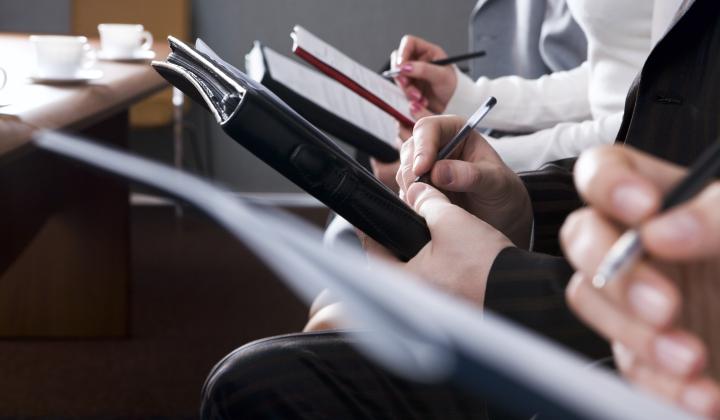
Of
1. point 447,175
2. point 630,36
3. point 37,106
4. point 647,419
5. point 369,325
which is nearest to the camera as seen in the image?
point 647,419

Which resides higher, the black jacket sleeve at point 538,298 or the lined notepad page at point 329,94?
the black jacket sleeve at point 538,298

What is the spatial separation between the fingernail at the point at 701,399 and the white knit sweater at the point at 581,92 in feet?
2.48

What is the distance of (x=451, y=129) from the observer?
87 centimetres

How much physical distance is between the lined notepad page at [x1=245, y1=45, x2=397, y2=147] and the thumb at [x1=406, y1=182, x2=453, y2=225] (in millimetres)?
538

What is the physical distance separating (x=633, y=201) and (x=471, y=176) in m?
0.49

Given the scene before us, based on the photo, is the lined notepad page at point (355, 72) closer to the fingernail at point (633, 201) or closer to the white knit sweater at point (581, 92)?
the white knit sweater at point (581, 92)

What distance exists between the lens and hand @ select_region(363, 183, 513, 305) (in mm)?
639

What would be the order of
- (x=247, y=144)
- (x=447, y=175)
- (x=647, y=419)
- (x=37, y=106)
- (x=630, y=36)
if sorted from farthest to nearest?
(x=630, y=36) → (x=37, y=106) → (x=447, y=175) → (x=247, y=144) → (x=647, y=419)

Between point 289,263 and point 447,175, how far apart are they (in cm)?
20

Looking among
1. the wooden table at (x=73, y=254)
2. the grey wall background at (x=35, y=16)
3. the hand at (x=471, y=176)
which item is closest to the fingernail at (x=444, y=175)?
the hand at (x=471, y=176)

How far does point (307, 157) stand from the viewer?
60 centimetres

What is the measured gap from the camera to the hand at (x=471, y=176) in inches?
31.4

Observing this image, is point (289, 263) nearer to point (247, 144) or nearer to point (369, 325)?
point (247, 144)

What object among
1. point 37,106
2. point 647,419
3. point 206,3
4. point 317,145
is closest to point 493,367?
point 647,419
